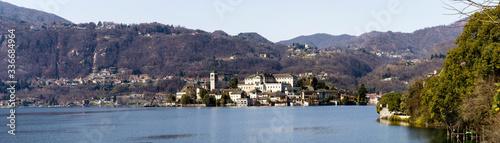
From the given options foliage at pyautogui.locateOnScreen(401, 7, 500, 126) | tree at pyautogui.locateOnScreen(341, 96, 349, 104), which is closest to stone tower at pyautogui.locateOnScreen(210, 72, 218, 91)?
tree at pyautogui.locateOnScreen(341, 96, 349, 104)

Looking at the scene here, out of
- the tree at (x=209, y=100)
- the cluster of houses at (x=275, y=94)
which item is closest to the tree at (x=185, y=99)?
the cluster of houses at (x=275, y=94)

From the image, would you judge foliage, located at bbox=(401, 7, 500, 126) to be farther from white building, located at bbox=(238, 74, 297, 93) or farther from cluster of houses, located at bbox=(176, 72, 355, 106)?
white building, located at bbox=(238, 74, 297, 93)

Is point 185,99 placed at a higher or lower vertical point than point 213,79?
lower

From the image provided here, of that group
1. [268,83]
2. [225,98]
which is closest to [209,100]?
[225,98]

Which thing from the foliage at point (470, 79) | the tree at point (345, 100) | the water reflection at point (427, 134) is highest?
the foliage at point (470, 79)

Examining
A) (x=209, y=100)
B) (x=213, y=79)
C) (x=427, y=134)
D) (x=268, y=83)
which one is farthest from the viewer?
(x=213, y=79)

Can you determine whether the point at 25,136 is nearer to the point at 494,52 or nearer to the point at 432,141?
the point at 432,141

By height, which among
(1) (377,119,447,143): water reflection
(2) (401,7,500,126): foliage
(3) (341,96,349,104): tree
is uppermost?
(2) (401,7,500,126): foliage

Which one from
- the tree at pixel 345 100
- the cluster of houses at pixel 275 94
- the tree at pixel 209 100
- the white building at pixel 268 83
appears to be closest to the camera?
the cluster of houses at pixel 275 94

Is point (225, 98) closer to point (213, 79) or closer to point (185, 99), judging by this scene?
point (185, 99)

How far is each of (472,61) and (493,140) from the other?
16190 mm

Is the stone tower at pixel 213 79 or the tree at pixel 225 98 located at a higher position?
the stone tower at pixel 213 79

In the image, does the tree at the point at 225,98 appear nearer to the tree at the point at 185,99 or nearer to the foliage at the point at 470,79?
the tree at the point at 185,99

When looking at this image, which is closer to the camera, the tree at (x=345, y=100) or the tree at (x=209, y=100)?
the tree at (x=345, y=100)
